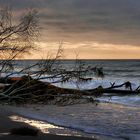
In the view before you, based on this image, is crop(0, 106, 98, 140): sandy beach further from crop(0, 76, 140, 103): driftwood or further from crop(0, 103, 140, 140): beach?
crop(0, 76, 140, 103): driftwood

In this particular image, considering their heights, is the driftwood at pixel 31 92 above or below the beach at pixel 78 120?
above

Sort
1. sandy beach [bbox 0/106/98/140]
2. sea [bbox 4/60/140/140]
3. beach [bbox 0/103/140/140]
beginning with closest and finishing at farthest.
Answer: sandy beach [bbox 0/106/98/140] < beach [bbox 0/103/140/140] < sea [bbox 4/60/140/140]

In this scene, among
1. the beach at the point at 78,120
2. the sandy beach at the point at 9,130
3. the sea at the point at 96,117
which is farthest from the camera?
the sea at the point at 96,117

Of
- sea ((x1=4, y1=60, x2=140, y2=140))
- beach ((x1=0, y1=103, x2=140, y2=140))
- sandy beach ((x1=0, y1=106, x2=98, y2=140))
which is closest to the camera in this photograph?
sandy beach ((x1=0, y1=106, x2=98, y2=140))

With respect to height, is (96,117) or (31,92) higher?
(31,92)

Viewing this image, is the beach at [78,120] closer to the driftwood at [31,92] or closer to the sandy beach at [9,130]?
the sandy beach at [9,130]

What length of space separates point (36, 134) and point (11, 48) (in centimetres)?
328

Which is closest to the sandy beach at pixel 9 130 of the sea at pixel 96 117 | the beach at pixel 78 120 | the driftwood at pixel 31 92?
the beach at pixel 78 120

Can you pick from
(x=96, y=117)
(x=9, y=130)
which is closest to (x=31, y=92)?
(x=9, y=130)

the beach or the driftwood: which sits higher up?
the driftwood

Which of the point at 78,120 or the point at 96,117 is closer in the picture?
the point at 78,120

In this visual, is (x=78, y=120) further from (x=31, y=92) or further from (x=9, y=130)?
(x=9, y=130)

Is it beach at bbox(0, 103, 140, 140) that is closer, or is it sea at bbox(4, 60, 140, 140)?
beach at bbox(0, 103, 140, 140)

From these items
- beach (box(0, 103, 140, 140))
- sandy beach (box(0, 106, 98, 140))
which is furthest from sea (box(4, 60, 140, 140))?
sandy beach (box(0, 106, 98, 140))
